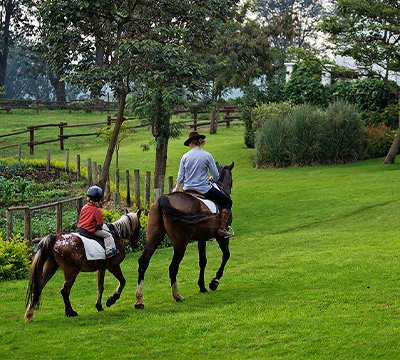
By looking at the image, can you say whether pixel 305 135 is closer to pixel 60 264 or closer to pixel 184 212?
pixel 184 212

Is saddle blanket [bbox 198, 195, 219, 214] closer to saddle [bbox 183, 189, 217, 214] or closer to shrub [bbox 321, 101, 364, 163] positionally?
saddle [bbox 183, 189, 217, 214]

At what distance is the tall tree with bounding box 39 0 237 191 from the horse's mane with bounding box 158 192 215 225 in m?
10.3

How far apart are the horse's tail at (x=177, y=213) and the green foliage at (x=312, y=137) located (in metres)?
22.4

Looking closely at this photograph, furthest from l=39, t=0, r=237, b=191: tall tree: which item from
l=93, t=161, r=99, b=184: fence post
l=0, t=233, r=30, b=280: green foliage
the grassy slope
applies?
l=0, t=233, r=30, b=280: green foliage

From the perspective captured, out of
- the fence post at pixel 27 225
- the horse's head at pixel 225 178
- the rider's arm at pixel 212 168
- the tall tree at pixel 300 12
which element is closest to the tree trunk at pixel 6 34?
the tall tree at pixel 300 12

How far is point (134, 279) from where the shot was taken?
1484cm

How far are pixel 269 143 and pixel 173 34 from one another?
12.2m

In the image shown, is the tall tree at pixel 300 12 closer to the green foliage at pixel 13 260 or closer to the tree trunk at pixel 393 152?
the tree trunk at pixel 393 152

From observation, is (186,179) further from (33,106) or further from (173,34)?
(33,106)

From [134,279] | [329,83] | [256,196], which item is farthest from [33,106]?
[134,279]

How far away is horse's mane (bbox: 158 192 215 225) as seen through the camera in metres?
12.0

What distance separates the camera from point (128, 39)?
2278cm

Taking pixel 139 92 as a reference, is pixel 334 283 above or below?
below

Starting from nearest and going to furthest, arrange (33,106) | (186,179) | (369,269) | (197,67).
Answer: (186,179)
(369,269)
(197,67)
(33,106)
